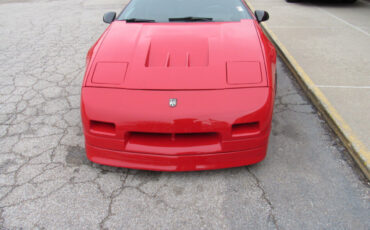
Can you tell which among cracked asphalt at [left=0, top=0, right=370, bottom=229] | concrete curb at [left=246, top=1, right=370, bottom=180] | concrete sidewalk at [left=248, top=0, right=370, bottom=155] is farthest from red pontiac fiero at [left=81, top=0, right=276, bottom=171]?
concrete sidewalk at [left=248, top=0, right=370, bottom=155]

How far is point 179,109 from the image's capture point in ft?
7.14

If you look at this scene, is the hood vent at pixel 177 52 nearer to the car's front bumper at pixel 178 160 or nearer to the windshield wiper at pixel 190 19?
the windshield wiper at pixel 190 19

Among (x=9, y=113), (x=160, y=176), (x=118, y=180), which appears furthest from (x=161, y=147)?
(x=9, y=113)

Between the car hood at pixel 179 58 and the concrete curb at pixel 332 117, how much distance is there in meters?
1.11

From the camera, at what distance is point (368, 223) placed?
6.73 feet

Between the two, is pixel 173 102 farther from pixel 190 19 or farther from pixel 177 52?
pixel 190 19

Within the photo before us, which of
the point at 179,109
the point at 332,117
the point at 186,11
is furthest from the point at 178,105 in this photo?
the point at 332,117

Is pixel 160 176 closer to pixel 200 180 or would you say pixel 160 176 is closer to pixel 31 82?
pixel 200 180

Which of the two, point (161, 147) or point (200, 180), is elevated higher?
point (161, 147)

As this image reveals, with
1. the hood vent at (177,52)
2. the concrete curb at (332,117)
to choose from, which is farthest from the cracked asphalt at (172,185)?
the hood vent at (177,52)

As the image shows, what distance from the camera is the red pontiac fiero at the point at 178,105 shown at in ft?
7.17

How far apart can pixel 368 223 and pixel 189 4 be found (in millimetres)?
2643

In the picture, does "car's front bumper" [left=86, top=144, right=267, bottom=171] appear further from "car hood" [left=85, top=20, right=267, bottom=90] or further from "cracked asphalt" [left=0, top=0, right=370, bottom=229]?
"car hood" [left=85, top=20, right=267, bottom=90]

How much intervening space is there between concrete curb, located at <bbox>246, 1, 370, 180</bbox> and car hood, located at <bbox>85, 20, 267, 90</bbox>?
111 centimetres
